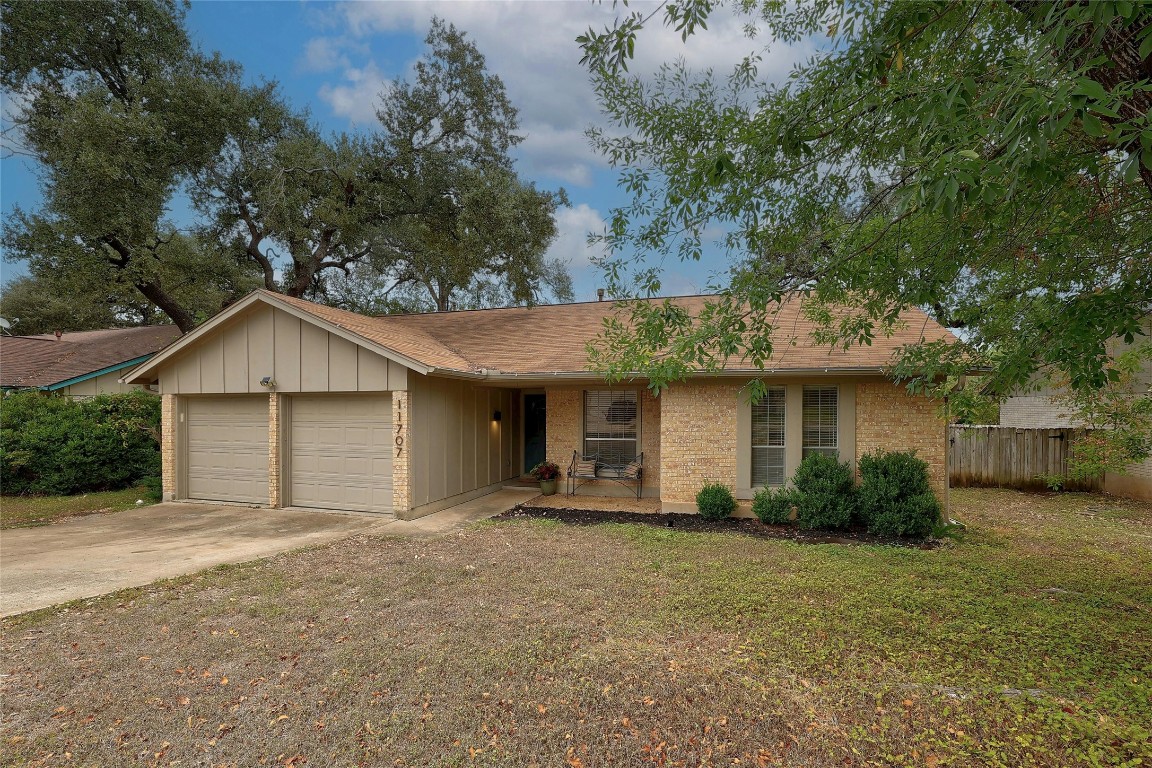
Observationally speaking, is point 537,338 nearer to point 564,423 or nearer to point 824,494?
point 564,423

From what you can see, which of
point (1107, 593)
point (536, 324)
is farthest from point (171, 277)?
point (1107, 593)

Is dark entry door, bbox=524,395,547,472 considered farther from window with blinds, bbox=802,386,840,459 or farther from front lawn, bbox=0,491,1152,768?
front lawn, bbox=0,491,1152,768

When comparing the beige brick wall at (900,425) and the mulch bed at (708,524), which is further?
the beige brick wall at (900,425)

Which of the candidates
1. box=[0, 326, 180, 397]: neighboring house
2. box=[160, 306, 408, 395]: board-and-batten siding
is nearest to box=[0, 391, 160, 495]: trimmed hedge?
box=[0, 326, 180, 397]: neighboring house

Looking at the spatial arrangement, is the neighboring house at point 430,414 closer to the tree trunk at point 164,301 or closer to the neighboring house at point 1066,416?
the neighboring house at point 1066,416

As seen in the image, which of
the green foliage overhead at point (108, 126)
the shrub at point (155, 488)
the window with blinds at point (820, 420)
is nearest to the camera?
the window with blinds at point (820, 420)

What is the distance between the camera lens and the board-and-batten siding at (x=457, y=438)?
9.29 m

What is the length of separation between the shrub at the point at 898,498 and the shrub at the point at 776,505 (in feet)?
3.33

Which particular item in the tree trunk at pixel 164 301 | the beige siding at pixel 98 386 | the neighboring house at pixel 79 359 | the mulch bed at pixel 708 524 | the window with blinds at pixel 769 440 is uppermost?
the tree trunk at pixel 164 301

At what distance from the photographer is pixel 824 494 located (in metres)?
8.40

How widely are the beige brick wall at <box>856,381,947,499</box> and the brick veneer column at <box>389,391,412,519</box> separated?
7.51 meters

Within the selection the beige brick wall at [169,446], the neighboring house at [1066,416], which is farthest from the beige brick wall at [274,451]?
the neighboring house at [1066,416]

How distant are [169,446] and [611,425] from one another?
28.9 ft

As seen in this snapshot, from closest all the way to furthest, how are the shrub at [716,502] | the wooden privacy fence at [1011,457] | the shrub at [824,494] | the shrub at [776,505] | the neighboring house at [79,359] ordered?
the shrub at [824,494] → the shrub at [776,505] → the shrub at [716,502] → the wooden privacy fence at [1011,457] → the neighboring house at [79,359]
